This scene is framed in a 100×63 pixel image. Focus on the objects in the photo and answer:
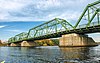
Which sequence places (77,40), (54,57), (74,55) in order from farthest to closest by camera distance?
(77,40)
(74,55)
(54,57)

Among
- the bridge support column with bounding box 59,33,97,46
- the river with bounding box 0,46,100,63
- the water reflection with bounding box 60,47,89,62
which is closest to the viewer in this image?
the river with bounding box 0,46,100,63

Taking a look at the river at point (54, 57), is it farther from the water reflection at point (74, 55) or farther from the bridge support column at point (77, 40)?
the bridge support column at point (77, 40)

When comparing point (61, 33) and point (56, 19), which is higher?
point (56, 19)

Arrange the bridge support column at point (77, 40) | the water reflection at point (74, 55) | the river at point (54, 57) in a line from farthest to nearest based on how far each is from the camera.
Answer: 1. the bridge support column at point (77, 40)
2. the water reflection at point (74, 55)
3. the river at point (54, 57)

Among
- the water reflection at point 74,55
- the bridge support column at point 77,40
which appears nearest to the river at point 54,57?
the water reflection at point 74,55

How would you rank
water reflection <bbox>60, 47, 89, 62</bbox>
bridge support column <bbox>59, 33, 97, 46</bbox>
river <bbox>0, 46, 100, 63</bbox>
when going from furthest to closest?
bridge support column <bbox>59, 33, 97, 46</bbox> → water reflection <bbox>60, 47, 89, 62</bbox> → river <bbox>0, 46, 100, 63</bbox>

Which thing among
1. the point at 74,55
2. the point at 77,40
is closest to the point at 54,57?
the point at 74,55

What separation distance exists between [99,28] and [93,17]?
1337 centimetres

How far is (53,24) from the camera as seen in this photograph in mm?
178625

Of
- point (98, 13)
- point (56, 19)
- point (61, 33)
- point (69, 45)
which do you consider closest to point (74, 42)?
point (69, 45)

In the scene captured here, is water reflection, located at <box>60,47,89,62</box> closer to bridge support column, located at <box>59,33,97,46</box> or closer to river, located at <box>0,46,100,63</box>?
river, located at <box>0,46,100,63</box>

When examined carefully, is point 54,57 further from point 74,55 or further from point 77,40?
point 77,40

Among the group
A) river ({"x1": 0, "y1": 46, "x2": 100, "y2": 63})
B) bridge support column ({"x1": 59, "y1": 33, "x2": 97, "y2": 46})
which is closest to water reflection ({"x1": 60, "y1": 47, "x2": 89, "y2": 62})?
river ({"x1": 0, "y1": 46, "x2": 100, "y2": 63})

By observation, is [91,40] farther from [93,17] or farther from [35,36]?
[35,36]
